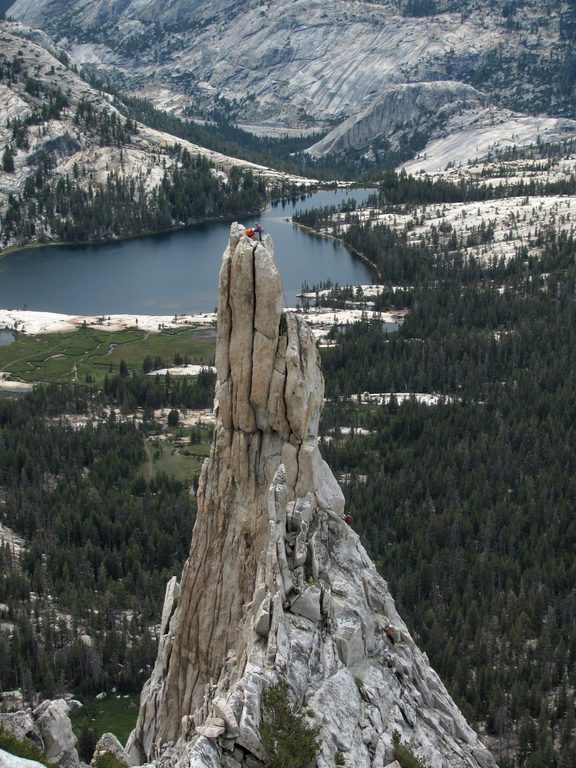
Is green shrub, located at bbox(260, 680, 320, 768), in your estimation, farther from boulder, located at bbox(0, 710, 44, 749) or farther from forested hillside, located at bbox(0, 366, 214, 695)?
forested hillside, located at bbox(0, 366, 214, 695)

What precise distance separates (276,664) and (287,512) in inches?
280

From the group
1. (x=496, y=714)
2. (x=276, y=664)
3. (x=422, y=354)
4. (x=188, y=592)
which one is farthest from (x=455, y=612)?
(x=422, y=354)

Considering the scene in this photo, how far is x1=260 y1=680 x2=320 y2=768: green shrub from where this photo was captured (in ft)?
102

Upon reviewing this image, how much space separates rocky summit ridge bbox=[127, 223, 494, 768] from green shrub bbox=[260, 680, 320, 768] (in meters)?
3.55

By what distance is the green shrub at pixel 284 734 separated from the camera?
1224 inches

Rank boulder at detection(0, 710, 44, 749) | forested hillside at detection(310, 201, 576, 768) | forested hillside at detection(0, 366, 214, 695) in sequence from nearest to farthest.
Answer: boulder at detection(0, 710, 44, 749) < forested hillside at detection(310, 201, 576, 768) < forested hillside at detection(0, 366, 214, 695)

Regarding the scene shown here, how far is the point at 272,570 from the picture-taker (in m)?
38.2

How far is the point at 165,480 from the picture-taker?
12481cm

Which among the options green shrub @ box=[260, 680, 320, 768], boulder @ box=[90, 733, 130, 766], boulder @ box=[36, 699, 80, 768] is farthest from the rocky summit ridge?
boulder @ box=[36, 699, 80, 768]

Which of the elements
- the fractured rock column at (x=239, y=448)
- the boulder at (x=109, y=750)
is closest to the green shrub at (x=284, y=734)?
the boulder at (x=109, y=750)

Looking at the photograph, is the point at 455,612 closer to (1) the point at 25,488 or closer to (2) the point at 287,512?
(1) the point at 25,488

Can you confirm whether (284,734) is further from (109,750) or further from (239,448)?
(239,448)

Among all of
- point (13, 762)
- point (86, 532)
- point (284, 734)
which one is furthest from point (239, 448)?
point (86, 532)

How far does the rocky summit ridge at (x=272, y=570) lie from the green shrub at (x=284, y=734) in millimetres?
3552
